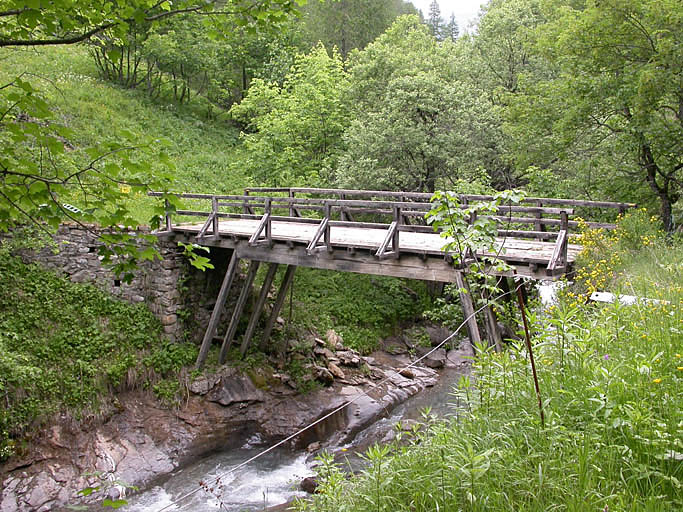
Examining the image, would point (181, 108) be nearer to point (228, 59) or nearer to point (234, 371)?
point (228, 59)

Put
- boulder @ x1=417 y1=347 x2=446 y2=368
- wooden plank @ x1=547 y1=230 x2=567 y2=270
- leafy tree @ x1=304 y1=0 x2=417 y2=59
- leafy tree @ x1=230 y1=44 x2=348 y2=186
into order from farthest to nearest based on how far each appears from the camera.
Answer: leafy tree @ x1=304 y1=0 x2=417 y2=59 → leafy tree @ x1=230 y1=44 x2=348 y2=186 → boulder @ x1=417 y1=347 x2=446 y2=368 → wooden plank @ x1=547 y1=230 x2=567 y2=270

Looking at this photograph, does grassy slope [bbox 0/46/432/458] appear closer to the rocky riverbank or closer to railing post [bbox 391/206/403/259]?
the rocky riverbank

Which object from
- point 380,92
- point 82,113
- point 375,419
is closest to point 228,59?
point 82,113

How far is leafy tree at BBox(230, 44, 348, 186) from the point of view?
716 inches

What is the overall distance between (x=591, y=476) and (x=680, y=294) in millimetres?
2508

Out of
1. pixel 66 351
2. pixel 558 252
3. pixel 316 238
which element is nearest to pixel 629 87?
pixel 558 252

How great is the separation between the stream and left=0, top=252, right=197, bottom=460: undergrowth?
2075 millimetres

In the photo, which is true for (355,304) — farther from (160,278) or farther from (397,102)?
(160,278)

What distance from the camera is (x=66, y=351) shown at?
1064 cm

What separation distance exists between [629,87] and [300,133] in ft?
39.5

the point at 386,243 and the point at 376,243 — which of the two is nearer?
the point at 386,243

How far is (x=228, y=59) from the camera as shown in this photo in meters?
27.5

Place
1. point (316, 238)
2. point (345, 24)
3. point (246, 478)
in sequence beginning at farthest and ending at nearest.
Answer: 1. point (345, 24)
2. point (316, 238)
3. point (246, 478)

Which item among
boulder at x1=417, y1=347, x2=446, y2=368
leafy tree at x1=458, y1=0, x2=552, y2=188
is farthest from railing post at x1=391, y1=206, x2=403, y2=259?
leafy tree at x1=458, y1=0, x2=552, y2=188
